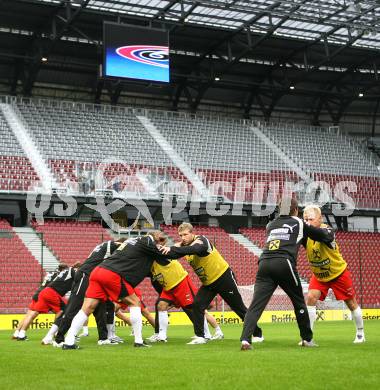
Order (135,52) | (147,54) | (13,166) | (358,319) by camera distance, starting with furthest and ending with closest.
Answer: (147,54), (135,52), (13,166), (358,319)

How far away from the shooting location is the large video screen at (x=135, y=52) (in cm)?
3756

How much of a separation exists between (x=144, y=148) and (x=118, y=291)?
30.2 metres

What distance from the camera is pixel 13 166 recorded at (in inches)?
1407

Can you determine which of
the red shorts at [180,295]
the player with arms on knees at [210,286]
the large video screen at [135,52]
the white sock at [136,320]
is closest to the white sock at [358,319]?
the player with arms on knees at [210,286]

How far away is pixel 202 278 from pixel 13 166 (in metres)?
24.7

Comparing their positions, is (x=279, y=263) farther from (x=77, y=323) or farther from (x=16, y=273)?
(x=16, y=273)

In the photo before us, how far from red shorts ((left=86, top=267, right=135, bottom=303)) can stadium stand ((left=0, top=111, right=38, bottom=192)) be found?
79.1 ft

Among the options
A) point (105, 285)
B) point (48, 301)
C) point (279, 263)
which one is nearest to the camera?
point (279, 263)

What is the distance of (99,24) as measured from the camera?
39.9 meters

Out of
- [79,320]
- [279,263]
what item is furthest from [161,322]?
[279,263]

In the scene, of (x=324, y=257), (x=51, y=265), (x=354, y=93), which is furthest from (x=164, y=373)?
(x=354, y=93)

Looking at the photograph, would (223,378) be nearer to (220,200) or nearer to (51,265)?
(51,265)

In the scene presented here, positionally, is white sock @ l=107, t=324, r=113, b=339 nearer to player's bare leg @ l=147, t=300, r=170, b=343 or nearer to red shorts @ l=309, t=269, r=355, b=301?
player's bare leg @ l=147, t=300, r=170, b=343

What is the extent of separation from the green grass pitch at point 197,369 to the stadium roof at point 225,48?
27.6 meters
